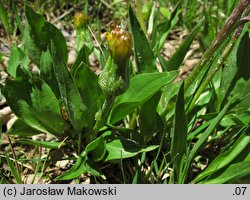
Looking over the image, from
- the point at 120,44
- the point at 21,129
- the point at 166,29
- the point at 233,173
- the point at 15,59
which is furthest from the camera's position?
the point at 166,29

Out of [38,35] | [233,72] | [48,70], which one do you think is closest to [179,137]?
[233,72]

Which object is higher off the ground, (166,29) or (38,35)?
(38,35)

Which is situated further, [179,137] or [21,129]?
[21,129]

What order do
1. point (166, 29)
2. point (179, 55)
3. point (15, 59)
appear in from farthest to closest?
point (166, 29), point (15, 59), point (179, 55)

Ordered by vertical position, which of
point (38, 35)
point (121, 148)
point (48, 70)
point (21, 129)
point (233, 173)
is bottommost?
point (233, 173)

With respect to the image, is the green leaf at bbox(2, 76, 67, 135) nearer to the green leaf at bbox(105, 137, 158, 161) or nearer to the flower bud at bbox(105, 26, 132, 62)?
the green leaf at bbox(105, 137, 158, 161)

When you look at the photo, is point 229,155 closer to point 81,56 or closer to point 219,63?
point 219,63
